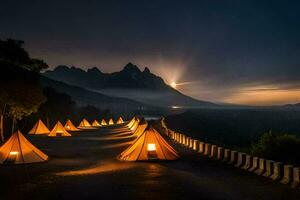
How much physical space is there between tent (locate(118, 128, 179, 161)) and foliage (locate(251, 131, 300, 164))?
849 centimetres

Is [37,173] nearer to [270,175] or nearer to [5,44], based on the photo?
[270,175]

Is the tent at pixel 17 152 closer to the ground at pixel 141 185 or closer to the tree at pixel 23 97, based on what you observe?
the ground at pixel 141 185

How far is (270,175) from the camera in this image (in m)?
18.5

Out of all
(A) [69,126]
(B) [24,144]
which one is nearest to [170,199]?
(B) [24,144]

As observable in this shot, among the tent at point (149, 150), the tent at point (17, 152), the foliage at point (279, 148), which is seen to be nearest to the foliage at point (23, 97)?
the tent at point (17, 152)

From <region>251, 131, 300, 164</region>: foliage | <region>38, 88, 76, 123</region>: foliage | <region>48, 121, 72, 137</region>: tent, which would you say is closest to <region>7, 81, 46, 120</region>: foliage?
<region>48, 121, 72, 137</region>: tent

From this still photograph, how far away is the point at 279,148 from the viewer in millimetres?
31703

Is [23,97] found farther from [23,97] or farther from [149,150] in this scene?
[149,150]

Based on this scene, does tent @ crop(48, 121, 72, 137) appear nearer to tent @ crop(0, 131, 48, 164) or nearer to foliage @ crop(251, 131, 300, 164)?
foliage @ crop(251, 131, 300, 164)

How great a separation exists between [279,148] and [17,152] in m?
18.2

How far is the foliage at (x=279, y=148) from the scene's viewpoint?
98.8 ft

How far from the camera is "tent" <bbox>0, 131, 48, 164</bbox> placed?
24.8 meters

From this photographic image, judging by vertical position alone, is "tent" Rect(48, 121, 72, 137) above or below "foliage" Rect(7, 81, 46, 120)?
below

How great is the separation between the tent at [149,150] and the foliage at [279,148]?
27.8ft
